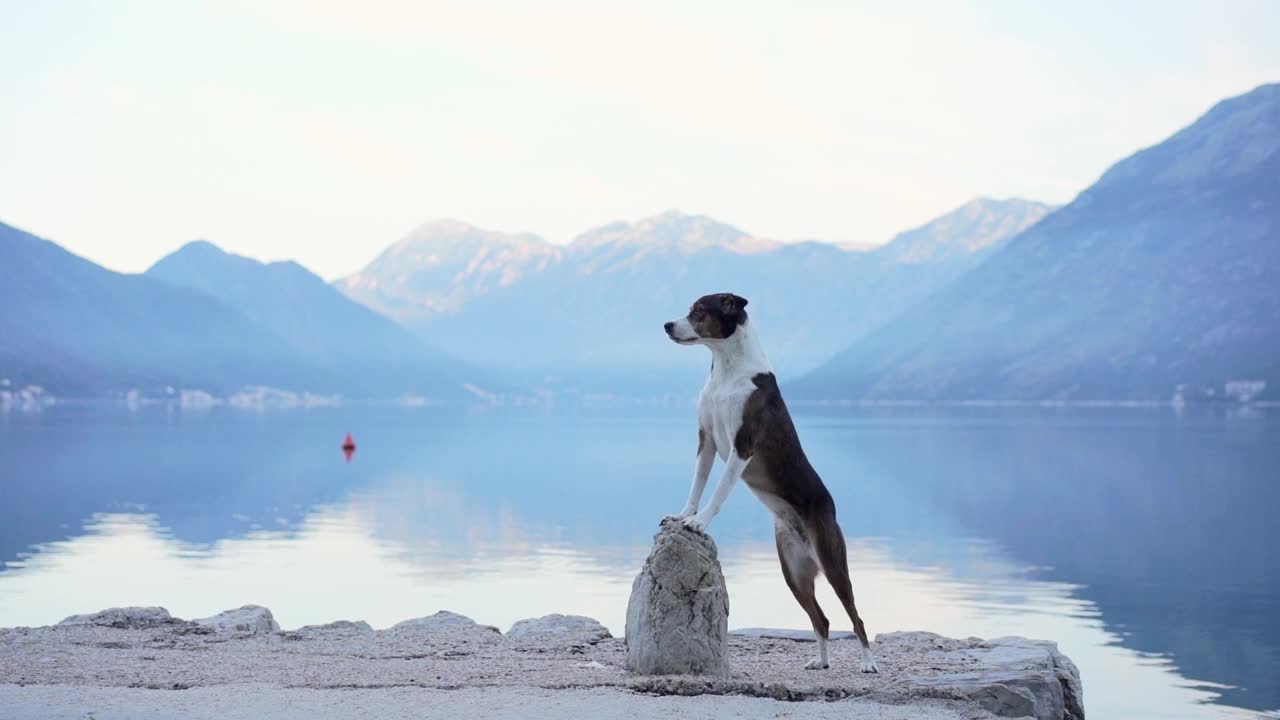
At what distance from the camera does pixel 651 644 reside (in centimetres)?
1296

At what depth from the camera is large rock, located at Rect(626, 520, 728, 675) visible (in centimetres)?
1286

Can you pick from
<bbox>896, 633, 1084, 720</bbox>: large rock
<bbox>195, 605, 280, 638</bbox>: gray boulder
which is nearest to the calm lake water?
<bbox>896, 633, 1084, 720</bbox>: large rock

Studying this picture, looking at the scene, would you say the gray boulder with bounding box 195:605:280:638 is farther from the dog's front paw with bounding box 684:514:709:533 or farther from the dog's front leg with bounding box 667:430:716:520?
the dog's front leg with bounding box 667:430:716:520

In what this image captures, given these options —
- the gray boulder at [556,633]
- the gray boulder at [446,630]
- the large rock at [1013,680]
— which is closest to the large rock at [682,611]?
the large rock at [1013,680]

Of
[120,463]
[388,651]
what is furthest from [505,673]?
[120,463]

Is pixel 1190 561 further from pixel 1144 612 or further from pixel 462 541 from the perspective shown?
pixel 462 541

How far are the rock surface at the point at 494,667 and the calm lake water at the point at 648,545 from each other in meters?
8.06

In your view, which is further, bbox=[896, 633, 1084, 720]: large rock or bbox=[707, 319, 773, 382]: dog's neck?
bbox=[707, 319, 773, 382]: dog's neck

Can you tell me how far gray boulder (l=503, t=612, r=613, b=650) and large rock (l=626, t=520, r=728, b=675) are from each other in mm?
3353

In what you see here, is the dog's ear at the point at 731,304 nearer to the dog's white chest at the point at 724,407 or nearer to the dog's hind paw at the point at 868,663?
the dog's white chest at the point at 724,407

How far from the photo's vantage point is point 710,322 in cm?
1216

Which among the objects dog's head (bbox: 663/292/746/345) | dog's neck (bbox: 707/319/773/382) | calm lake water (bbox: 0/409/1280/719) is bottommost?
calm lake water (bbox: 0/409/1280/719)

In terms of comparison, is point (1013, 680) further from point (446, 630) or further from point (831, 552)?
point (446, 630)

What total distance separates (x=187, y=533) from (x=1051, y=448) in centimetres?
6977
